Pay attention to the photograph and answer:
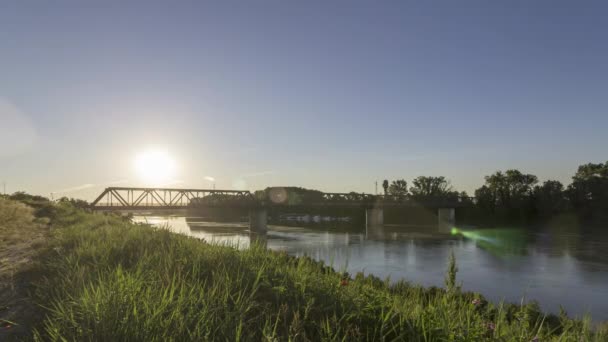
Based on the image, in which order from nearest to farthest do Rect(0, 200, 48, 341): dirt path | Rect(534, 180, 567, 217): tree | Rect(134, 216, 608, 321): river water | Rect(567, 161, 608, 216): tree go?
Rect(0, 200, 48, 341): dirt path → Rect(134, 216, 608, 321): river water → Rect(567, 161, 608, 216): tree → Rect(534, 180, 567, 217): tree

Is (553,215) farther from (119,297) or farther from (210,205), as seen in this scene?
(119,297)

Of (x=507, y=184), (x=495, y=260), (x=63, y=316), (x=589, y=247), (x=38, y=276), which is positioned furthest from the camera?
(x=507, y=184)

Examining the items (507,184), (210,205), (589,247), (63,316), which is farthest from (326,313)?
(507,184)

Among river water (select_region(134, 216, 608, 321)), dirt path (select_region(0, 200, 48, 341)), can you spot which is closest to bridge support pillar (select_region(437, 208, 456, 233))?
river water (select_region(134, 216, 608, 321))

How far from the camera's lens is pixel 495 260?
4128 centimetres

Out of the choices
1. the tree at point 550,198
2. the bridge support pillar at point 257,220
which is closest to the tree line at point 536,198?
the tree at point 550,198

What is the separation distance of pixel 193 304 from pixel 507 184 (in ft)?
500

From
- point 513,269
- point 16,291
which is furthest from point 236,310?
point 513,269

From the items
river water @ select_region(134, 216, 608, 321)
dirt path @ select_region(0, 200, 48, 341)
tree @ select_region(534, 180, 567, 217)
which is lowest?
river water @ select_region(134, 216, 608, 321)

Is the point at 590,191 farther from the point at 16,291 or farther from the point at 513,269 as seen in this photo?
the point at 16,291

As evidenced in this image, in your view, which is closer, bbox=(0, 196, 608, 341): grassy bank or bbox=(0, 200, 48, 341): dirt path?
bbox=(0, 196, 608, 341): grassy bank

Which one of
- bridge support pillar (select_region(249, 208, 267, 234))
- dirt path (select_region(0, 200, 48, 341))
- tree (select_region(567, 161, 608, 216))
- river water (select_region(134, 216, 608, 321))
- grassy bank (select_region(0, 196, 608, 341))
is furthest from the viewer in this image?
tree (select_region(567, 161, 608, 216))

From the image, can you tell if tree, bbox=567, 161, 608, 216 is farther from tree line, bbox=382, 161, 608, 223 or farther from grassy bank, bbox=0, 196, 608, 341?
grassy bank, bbox=0, 196, 608, 341

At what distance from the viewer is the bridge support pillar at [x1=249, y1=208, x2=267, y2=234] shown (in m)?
89.2
